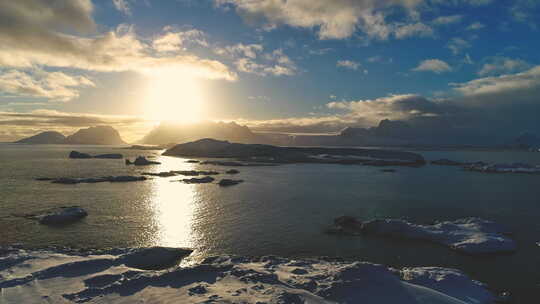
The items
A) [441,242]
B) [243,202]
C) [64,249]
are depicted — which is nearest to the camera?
[64,249]

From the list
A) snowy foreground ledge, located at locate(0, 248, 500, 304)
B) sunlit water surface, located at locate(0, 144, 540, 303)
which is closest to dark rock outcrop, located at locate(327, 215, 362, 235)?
sunlit water surface, located at locate(0, 144, 540, 303)

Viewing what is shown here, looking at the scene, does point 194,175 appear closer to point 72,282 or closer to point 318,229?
point 318,229

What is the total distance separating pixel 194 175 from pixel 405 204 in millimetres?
55783

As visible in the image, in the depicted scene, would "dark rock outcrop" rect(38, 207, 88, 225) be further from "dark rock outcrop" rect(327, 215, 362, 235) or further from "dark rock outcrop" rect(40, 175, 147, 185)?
"dark rock outcrop" rect(40, 175, 147, 185)

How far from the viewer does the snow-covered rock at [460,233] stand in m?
26.8

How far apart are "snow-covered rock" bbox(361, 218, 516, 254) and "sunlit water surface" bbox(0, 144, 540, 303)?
129 cm

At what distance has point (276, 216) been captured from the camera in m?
38.6

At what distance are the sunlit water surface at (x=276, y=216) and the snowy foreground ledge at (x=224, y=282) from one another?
4.10 m

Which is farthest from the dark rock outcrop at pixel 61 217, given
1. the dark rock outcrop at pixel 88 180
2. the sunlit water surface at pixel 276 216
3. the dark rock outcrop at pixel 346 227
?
the dark rock outcrop at pixel 88 180

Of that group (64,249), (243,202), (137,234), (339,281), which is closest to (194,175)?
(243,202)

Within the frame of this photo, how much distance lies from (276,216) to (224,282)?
20503 mm

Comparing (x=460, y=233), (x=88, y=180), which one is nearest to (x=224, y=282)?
(x=460, y=233)

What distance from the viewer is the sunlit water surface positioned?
2564cm

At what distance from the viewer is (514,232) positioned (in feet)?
107
